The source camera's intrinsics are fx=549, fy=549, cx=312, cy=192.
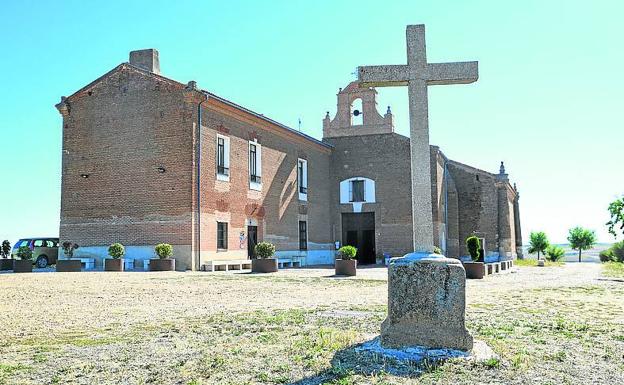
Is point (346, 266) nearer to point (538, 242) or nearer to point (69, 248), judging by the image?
point (69, 248)

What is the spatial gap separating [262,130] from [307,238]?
6.74 metres

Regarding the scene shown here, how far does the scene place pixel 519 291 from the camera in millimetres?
12680

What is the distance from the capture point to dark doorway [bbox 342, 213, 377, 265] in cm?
3142

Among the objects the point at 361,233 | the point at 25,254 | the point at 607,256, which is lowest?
the point at 607,256

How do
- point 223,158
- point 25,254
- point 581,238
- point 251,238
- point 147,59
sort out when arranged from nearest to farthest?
point 25,254 → point 223,158 → point 147,59 → point 251,238 → point 581,238

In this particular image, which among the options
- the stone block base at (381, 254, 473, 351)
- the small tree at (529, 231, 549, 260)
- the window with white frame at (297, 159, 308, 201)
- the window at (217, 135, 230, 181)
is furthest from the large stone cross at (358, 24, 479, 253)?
the small tree at (529, 231, 549, 260)

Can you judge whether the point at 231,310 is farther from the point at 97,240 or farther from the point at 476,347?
the point at 97,240

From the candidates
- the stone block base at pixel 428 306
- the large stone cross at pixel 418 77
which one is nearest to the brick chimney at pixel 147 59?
the large stone cross at pixel 418 77

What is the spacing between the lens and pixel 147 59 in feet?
77.5

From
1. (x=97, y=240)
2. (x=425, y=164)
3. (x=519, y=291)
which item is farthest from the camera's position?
(x=97, y=240)

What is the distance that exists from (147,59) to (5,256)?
1001 centimetres

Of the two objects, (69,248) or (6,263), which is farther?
(6,263)

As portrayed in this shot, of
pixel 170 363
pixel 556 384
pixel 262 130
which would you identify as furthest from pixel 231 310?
pixel 262 130

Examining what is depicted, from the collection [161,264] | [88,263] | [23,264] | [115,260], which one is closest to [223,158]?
[161,264]
